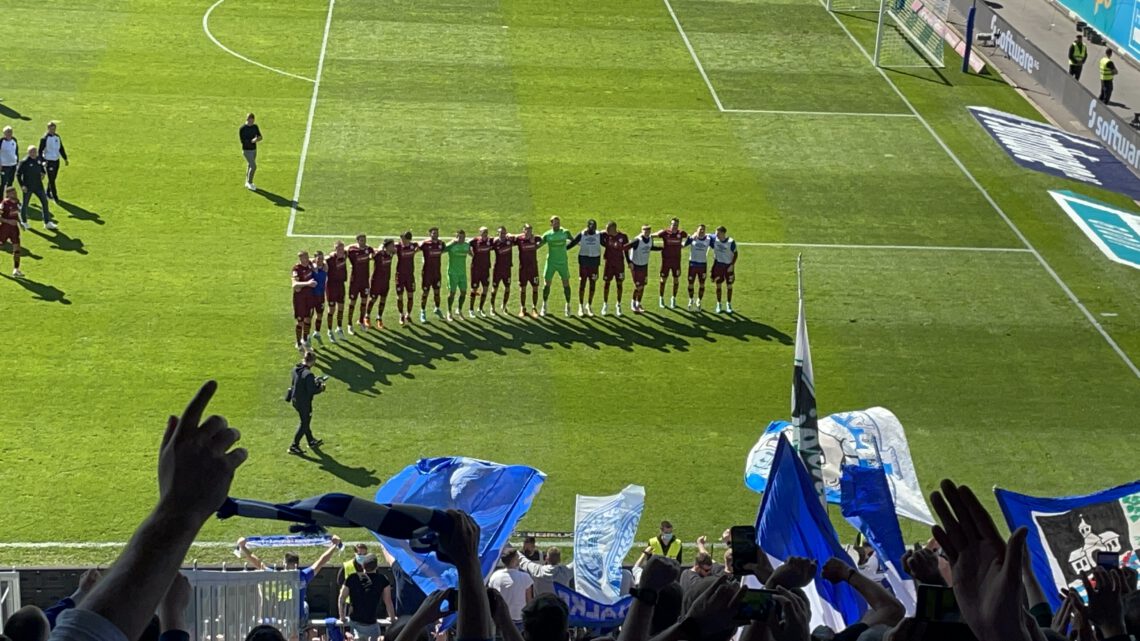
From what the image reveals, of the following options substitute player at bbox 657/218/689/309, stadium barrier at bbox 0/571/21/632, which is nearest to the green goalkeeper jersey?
substitute player at bbox 657/218/689/309

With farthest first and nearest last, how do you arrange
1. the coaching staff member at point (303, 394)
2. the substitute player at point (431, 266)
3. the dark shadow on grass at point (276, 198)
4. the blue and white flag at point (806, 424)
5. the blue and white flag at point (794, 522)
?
the dark shadow on grass at point (276, 198) < the substitute player at point (431, 266) < the coaching staff member at point (303, 394) < the blue and white flag at point (806, 424) < the blue and white flag at point (794, 522)

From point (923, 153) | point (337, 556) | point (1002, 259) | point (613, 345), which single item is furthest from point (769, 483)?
point (923, 153)

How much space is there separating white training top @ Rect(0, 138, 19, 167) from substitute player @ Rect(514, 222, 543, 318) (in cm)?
920

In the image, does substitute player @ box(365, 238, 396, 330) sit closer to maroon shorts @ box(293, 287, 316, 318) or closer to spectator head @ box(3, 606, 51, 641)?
maroon shorts @ box(293, 287, 316, 318)

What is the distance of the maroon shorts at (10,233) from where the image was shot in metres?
24.1

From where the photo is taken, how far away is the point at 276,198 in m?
28.3

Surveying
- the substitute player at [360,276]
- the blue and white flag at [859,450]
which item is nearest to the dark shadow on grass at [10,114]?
the substitute player at [360,276]

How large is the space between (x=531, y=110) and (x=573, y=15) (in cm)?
815

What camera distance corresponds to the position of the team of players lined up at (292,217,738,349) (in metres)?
22.9

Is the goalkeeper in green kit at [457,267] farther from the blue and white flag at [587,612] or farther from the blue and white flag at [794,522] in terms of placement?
the blue and white flag at [794,522]

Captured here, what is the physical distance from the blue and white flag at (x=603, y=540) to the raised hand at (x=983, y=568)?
30.6 feet

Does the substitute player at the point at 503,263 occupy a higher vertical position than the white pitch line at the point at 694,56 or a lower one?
lower

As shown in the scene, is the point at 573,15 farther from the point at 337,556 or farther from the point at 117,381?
the point at 337,556

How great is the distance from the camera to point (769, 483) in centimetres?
1235
